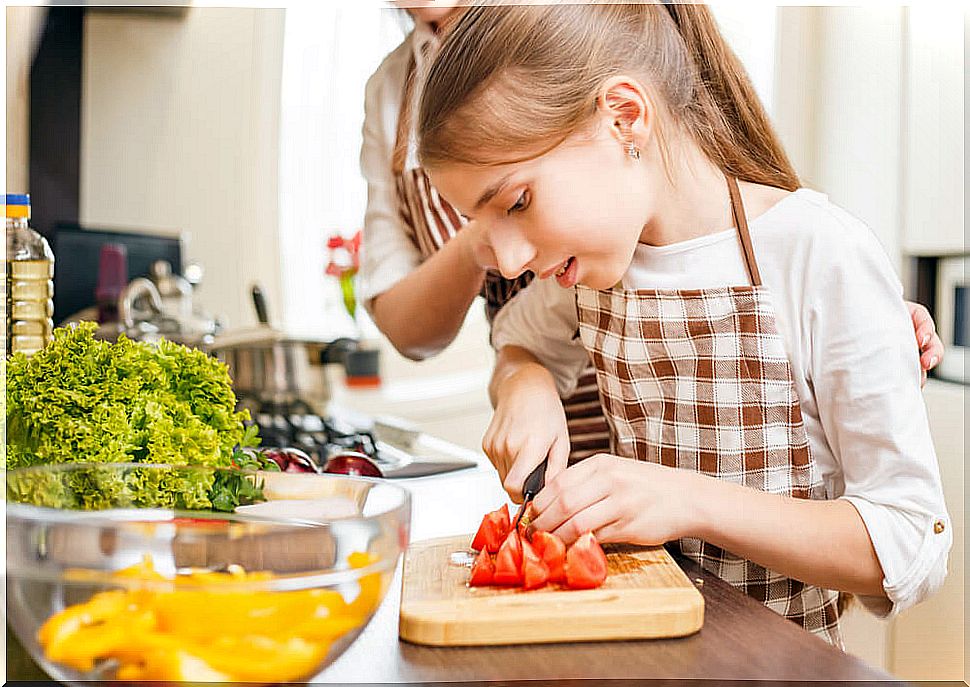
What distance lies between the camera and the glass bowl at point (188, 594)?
490 mm

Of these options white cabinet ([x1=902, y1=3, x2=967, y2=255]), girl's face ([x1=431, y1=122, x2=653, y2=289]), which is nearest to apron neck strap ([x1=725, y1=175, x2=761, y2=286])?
girl's face ([x1=431, y1=122, x2=653, y2=289])

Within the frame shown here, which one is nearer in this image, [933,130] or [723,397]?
[723,397]

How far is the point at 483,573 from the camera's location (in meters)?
0.74

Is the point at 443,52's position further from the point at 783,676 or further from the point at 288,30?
the point at 288,30

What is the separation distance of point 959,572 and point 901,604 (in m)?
1.22

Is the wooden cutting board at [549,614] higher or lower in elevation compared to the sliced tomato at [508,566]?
lower

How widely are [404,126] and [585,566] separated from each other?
0.78 meters

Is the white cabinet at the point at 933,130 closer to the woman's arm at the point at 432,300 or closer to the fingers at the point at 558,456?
the woman's arm at the point at 432,300

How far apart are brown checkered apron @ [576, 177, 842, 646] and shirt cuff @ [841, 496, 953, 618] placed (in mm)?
116

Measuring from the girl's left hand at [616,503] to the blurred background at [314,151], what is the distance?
1308 mm

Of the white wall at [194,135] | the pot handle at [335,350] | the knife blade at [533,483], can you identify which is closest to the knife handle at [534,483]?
the knife blade at [533,483]

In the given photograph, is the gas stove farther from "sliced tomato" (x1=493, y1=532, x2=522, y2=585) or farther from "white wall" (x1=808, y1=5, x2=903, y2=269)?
"white wall" (x1=808, y1=5, x2=903, y2=269)

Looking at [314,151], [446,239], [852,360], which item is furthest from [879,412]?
[314,151]

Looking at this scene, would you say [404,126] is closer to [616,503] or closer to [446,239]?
[446,239]
